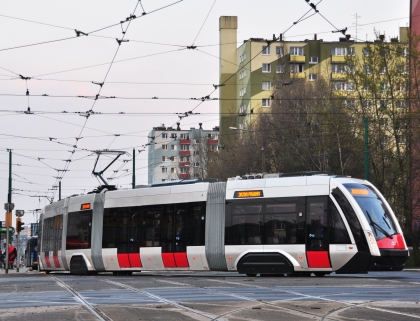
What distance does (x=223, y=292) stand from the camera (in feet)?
59.1

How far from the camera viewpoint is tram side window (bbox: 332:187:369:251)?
936 inches

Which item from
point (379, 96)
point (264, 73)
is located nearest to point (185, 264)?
point (379, 96)

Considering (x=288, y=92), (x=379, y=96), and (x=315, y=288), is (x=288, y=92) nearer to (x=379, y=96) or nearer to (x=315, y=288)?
(x=379, y=96)

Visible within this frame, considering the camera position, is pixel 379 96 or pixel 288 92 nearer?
pixel 379 96

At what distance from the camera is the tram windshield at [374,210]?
24031mm

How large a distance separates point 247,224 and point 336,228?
2.87 meters

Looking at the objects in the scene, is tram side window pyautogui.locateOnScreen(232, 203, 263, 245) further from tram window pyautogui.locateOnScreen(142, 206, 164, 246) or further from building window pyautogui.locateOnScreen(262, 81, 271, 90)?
Answer: building window pyautogui.locateOnScreen(262, 81, 271, 90)

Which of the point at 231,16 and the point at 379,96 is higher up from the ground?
the point at 231,16

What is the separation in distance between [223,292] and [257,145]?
4860cm

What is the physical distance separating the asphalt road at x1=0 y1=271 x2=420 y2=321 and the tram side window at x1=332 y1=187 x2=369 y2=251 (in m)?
2.88

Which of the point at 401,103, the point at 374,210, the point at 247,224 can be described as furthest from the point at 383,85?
the point at 374,210

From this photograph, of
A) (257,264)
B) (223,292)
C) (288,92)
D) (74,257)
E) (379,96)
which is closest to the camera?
(223,292)

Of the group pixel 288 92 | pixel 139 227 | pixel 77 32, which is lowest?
pixel 139 227

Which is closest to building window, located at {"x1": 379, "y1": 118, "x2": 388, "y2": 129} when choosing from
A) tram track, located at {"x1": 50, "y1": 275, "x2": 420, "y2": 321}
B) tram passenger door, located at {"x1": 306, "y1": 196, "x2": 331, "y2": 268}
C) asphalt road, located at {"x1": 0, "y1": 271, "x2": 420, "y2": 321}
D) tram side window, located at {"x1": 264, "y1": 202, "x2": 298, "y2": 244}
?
tram side window, located at {"x1": 264, "y1": 202, "x2": 298, "y2": 244}
